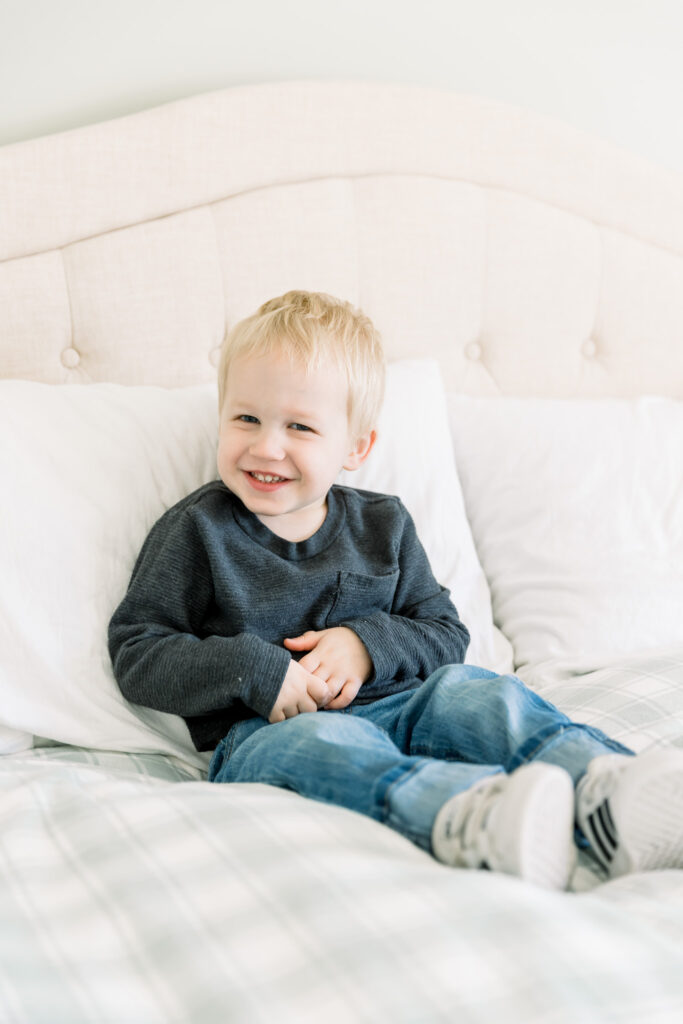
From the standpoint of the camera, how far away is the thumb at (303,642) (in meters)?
1.05

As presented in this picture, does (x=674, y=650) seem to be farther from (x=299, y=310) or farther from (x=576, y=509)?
(x=299, y=310)

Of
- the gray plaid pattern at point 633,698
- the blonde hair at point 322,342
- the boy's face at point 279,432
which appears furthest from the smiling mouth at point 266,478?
the gray plaid pattern at point 633,698

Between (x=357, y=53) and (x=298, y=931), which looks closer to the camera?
(x=298, y=931)

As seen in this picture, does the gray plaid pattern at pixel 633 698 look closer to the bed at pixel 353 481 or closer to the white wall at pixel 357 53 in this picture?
Result: the bed at pixel 353 481

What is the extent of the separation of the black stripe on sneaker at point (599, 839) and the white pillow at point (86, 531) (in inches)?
19.6

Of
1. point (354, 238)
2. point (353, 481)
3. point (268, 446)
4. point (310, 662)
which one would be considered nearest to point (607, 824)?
point (310, 662)

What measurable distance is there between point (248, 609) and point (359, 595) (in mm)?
147

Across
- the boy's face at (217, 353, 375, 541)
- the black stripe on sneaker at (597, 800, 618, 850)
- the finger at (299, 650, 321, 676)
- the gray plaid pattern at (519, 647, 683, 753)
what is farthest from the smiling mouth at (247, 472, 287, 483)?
the black stripe on sneaker at (597, 800, 618, 850)

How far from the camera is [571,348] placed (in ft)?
5.56

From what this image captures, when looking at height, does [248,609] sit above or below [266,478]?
below

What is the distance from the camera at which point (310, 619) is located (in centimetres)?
109

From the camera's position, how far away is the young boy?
2.76 feet

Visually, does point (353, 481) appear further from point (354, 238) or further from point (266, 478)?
Answer: point (354, 238)

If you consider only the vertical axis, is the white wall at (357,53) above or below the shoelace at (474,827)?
above
